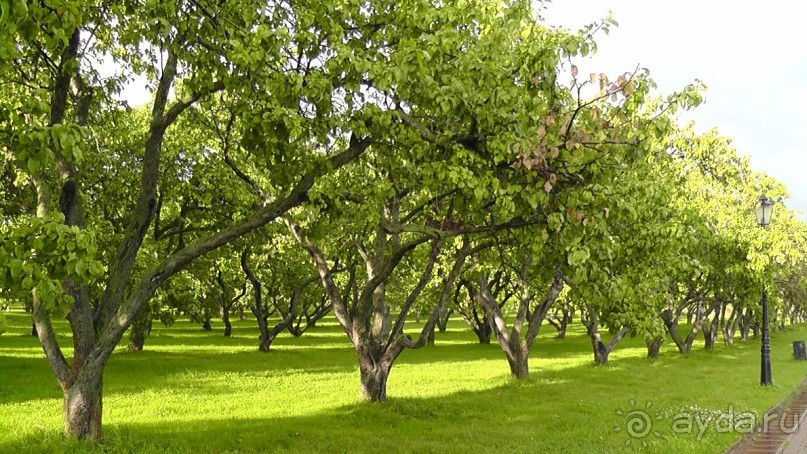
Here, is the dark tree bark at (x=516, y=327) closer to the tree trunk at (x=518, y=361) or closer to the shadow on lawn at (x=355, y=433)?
the tree trunk at (x=518, y=361)

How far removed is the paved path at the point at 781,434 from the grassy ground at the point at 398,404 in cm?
42

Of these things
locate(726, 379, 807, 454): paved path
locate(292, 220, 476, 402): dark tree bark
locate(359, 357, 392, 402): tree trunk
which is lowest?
locate(726, 379, 807, 454): paved path

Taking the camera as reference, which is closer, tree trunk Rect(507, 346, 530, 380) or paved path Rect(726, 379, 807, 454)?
paved path Rect(726, 379, 807, 454)

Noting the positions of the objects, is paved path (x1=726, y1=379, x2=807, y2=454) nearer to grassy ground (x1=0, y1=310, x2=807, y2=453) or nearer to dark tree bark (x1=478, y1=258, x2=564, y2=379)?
grassy ground (x1=0, y1=310, x2=807, y2=453)

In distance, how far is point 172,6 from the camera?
8.60m

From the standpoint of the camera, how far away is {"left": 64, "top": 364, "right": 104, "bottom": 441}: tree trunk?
33.0 feet

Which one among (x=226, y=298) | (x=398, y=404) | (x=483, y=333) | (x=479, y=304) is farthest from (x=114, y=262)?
(x=483, y=333)

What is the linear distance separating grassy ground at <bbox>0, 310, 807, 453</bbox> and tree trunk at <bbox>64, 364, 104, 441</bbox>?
0.26 meters

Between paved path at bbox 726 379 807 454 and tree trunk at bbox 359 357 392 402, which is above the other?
tree trunk at bbox 359 357 392 402

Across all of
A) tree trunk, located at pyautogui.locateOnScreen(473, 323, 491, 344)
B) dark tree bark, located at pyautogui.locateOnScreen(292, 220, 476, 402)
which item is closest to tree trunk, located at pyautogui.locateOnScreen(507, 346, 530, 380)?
dark tree bark, located at pyautogui.locateOnScreen(292, 220, 476, 402)

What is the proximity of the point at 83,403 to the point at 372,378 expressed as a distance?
25.0 feet

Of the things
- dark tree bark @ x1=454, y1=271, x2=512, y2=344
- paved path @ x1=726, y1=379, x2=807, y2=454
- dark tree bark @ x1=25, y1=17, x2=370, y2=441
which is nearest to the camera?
dark tree bark @ x1=25, y1=17, x2=370, y2=441

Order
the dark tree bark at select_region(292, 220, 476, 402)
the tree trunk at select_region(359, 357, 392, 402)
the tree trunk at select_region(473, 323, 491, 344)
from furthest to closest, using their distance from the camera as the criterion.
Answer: the tree trunk at select_region(473, 323, 491, 344) < the tree trunk at select_region(359, 357, 392, 402) < the dark tree bark at select_region(292, 220, 476, 402)

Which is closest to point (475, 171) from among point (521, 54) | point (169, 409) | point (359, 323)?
point (521, 54)
